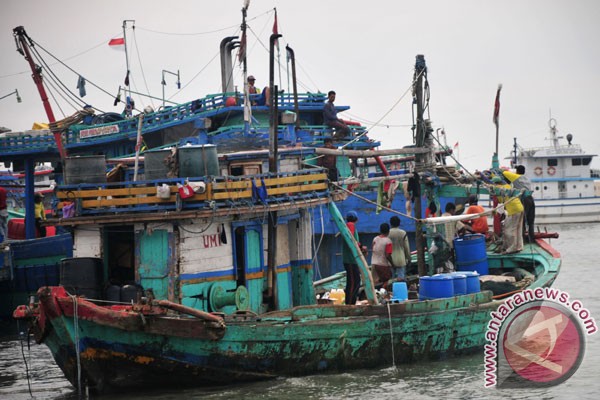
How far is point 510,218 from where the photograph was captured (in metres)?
20.0

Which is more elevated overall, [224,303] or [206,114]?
[206,114]

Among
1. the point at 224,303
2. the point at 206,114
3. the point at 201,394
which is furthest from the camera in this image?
the point at 206,114

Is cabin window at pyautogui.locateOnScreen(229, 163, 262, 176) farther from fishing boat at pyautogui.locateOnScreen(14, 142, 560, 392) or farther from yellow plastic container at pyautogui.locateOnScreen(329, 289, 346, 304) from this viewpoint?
yellow plastic container at pyautogui.locateOnScreen(329, 289, 346, 304)

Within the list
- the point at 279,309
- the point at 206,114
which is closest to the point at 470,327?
the point at 279,309

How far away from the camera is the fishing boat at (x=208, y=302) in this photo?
14.0m

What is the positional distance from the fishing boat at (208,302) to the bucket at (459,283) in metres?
0.25

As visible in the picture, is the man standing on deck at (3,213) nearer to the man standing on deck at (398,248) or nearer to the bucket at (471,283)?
the man standing on deck at (398,248)

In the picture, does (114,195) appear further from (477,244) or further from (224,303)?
(477,244)

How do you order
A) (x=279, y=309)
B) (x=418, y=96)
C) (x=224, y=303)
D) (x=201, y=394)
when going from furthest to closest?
(x=418, y=96) < (x=279, y=309) < (x=224, y=303) < (x=201, y=394)

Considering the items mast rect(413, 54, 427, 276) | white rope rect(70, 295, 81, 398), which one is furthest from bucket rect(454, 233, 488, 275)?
white rope rect(70, 295, 81, 398)

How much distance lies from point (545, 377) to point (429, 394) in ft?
7.74

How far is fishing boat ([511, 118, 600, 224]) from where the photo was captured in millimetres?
59375

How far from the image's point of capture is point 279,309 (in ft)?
53.4

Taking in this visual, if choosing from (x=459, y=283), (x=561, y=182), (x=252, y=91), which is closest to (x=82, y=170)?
(x=459, y=283)
